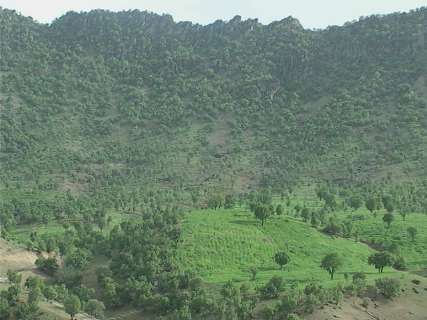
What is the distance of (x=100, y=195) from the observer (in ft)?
639

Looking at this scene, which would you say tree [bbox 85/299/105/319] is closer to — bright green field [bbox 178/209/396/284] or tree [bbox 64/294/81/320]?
tree [bbox 64/294/81/320]

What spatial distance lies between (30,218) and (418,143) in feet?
392

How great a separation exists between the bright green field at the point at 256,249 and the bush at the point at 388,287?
10.5 m

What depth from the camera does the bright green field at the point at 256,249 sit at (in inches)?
4281

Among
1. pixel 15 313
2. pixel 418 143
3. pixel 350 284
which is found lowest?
pixel 15 313

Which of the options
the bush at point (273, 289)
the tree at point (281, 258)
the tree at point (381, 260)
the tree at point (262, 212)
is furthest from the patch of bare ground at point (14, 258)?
the tree at point (381, 260)

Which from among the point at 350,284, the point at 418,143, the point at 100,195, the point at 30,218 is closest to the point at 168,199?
the point at 100,195

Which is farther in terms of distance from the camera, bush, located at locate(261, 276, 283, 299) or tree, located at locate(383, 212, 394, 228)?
tree, located at locate(383, 212, 394, 228)

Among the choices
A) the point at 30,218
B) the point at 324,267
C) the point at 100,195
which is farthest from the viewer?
the point at 100,195

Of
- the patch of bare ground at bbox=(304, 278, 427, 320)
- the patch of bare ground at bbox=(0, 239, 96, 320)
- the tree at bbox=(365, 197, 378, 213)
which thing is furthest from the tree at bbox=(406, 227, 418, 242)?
the patch of bare ground at bbox=(0, 239, 96, 320)

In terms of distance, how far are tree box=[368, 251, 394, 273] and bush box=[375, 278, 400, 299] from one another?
1238cm

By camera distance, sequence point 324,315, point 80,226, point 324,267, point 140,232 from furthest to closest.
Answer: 1. point 80,226
2. point 140,232
3. point 324,267
4. point 324,315

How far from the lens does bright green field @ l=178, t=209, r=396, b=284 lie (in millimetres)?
108750

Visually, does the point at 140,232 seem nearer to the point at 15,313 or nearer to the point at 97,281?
the point at 97,281
